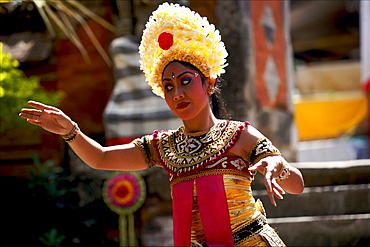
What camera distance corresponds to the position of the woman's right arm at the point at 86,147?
2.35 metres

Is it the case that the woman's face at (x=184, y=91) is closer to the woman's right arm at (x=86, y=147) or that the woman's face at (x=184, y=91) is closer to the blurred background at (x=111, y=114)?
the woman's right arm at (x=86, y=147)

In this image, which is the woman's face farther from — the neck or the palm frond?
the palm frond

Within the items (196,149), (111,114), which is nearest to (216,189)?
(196,149)

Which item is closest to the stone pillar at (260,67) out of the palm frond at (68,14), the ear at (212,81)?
the palm frond at (68,14)

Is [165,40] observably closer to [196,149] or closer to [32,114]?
[196,149]

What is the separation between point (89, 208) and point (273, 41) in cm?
357

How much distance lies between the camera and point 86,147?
8.11 ft

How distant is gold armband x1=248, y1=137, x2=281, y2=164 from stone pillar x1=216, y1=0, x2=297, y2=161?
3.30 metres

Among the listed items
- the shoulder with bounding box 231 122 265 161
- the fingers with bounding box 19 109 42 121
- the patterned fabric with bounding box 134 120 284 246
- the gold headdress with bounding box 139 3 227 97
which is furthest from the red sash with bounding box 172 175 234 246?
the fingers with bounding box 19 109 42 121

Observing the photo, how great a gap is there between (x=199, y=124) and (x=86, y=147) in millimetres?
575

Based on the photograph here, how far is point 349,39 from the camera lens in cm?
1791

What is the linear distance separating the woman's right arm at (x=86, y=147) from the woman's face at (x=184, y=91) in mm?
360

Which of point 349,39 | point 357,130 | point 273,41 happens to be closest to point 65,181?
point 273,41

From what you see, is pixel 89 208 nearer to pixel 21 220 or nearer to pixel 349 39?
pixel 21 220
